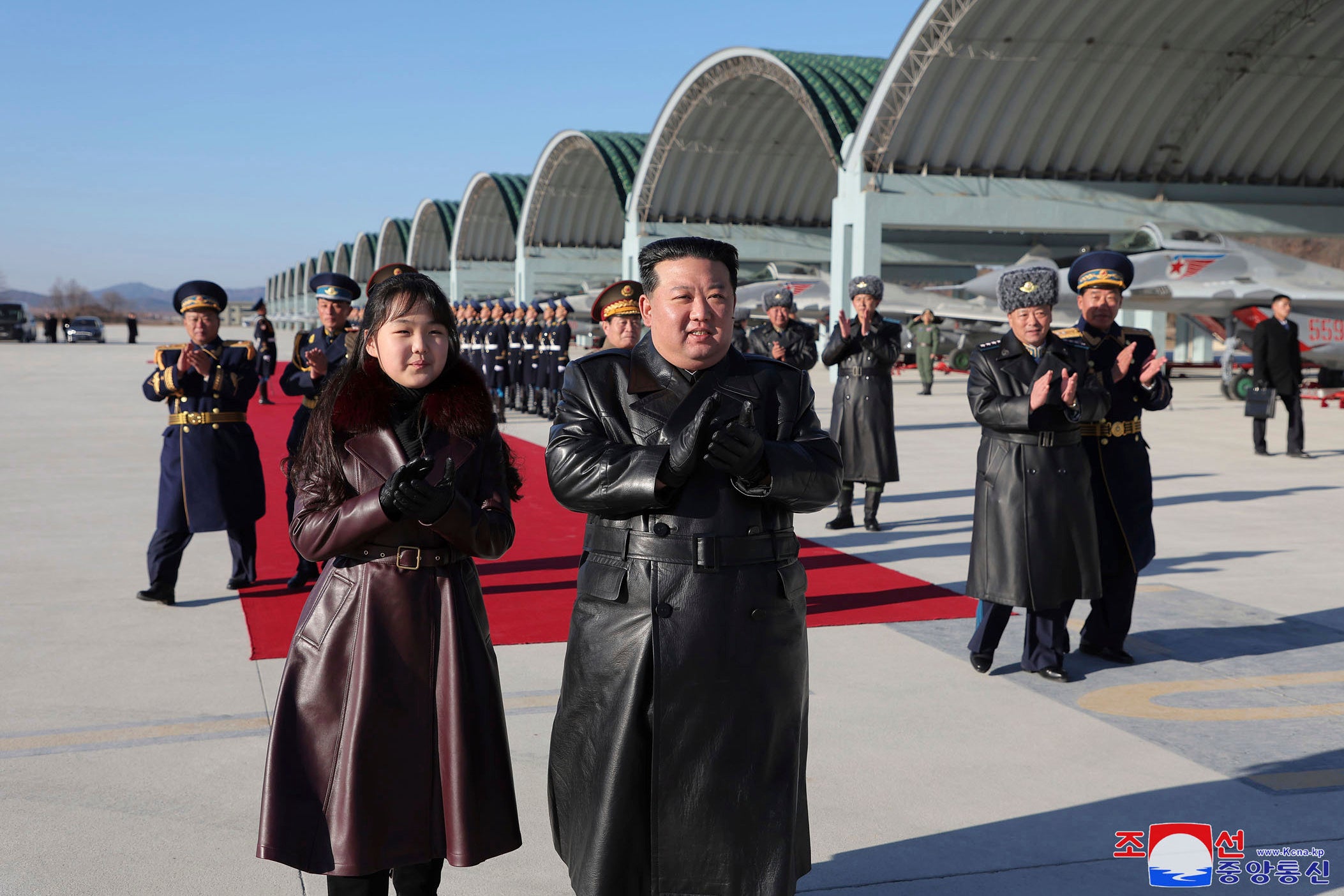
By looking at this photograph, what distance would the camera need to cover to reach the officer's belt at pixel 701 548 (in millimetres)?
2451

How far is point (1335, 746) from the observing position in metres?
4.32

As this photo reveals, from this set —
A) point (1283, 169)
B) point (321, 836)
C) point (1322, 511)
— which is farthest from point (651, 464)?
point (1283, 169)

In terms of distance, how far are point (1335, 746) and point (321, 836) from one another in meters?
3.77

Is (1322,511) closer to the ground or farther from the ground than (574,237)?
closer to the ground

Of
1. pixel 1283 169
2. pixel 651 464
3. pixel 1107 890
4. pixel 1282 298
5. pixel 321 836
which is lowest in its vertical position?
pixel 1107 890

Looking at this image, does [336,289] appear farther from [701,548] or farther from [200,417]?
[701,548]

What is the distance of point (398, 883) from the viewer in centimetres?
274

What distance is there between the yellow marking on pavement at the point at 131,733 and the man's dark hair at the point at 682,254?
113 inches

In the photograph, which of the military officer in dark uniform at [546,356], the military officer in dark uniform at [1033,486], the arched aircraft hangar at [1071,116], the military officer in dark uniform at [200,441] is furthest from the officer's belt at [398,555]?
the arched aircraft hangar at [1071,116]

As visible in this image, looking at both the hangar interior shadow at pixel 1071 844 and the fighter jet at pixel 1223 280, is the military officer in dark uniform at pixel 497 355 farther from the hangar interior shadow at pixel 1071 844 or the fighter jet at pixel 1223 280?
the hangar interior shadow at pixel 1071 844

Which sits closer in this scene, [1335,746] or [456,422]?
[456,422]

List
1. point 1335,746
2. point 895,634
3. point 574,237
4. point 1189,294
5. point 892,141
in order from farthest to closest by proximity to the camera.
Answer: point 574,237 → point 892,141 → point 1189,294 → point 895,634 → point 1335,746

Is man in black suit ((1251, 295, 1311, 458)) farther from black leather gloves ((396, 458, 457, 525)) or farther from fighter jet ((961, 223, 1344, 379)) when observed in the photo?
black leather gloves ((396, 458, 457, 525))

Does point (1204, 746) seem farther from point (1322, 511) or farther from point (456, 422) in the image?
point (1322, 511)
